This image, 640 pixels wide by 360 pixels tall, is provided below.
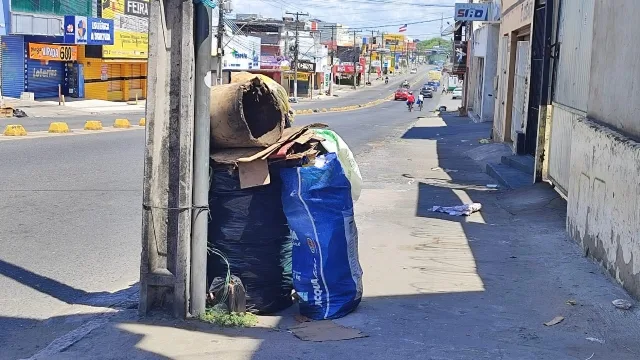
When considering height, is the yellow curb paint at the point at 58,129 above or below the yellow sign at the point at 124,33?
below

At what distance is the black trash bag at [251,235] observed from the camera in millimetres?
5559

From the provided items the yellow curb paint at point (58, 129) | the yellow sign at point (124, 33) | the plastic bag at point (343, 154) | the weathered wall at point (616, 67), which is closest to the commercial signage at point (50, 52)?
the yellow sign at point (124, 33)

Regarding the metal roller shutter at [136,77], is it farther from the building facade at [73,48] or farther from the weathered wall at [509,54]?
the weathered wall at [509,54]

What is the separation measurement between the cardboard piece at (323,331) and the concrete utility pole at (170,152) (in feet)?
2.65

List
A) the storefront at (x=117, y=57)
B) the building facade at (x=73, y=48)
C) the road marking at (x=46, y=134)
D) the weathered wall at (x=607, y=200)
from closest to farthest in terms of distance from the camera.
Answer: the weathered wall at (x=607, y=200), the road marking at (x=46, y=134), the building facade at (x=73, y=48), the storefront at (x=117, y=57)

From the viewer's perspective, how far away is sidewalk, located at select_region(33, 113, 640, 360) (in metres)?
4.89

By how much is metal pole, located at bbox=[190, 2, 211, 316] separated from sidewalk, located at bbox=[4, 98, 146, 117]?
96.1 feet

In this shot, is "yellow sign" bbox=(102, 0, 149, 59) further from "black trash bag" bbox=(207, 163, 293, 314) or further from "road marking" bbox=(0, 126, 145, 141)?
"black trash bag" bbox=(207, 163, 293, 314)

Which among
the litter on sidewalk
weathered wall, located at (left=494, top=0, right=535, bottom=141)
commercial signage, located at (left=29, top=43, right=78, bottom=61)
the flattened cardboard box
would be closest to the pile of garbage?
the flattened cardboard box

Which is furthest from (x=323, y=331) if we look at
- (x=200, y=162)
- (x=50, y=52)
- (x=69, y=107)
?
(x=50, y=52)

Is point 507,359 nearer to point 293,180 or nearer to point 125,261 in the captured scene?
point 293,180

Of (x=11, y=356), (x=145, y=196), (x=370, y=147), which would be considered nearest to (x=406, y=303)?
(x=145, y=196)

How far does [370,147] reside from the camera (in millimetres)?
24391

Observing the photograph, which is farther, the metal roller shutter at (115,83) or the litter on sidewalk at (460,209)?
the metal roller shutter at (115,83)
